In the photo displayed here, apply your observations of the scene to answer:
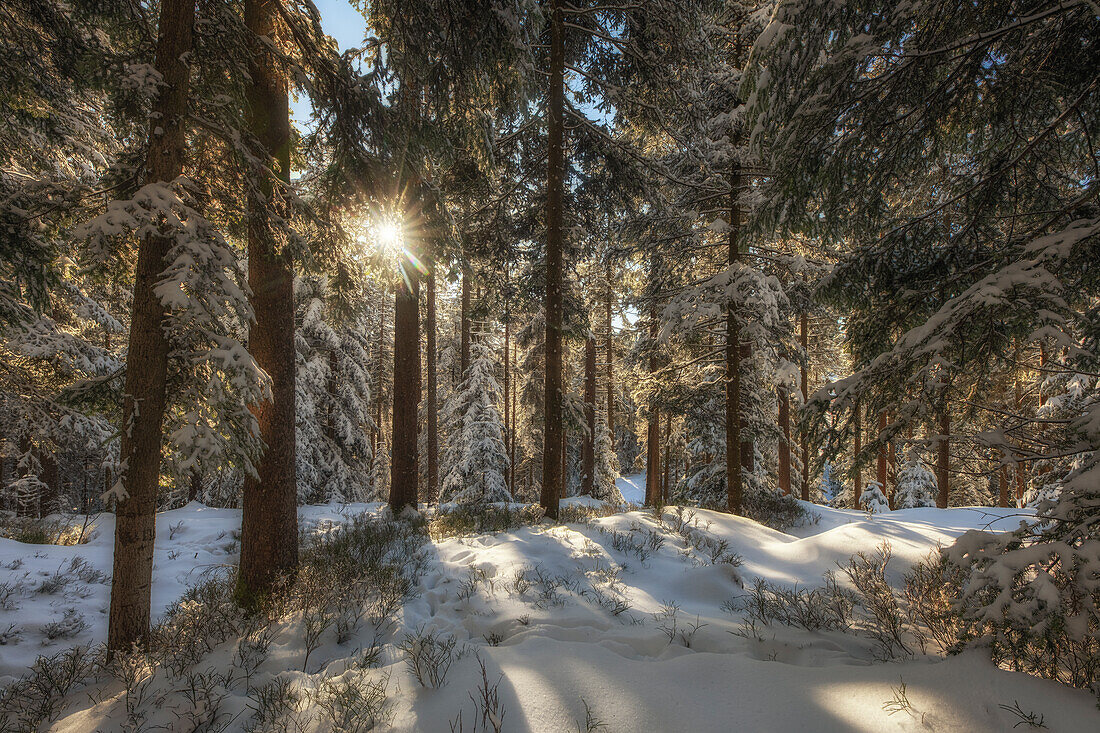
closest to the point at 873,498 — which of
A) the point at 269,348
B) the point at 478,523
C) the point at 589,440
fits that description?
the point at 589,440

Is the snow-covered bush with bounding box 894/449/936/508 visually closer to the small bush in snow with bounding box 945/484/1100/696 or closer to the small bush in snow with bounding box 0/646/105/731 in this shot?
the small bush in snow with bounding box 945/484/1100/696

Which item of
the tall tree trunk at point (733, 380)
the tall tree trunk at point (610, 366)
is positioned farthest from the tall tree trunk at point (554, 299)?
the tall tree trunk at point (610, 366)

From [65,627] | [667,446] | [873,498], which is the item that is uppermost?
[667,446]

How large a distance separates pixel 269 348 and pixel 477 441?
503 inches

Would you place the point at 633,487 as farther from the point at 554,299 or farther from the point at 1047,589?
the point at 1047,589

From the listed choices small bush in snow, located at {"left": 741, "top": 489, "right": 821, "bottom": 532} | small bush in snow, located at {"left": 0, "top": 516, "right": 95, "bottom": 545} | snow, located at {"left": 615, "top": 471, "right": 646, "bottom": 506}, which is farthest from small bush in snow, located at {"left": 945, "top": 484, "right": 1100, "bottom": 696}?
snow, located at {"left": 615, "top": 471, "right": 646, "bottom": 506}

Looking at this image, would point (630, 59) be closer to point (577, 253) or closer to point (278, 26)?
point (577, 253)

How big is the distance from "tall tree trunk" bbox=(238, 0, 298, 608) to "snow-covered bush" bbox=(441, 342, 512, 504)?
1172cm

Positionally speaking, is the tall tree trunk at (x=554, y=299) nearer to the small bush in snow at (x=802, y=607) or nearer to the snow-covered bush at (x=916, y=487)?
the small bush in snow at (x=802, y=607)

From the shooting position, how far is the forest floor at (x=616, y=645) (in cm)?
246

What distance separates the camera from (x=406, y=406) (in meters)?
9.75

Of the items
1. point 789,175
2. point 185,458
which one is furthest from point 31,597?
point 789,175

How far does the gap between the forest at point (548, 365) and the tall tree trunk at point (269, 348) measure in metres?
0.05

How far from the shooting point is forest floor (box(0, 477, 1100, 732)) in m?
2.46
